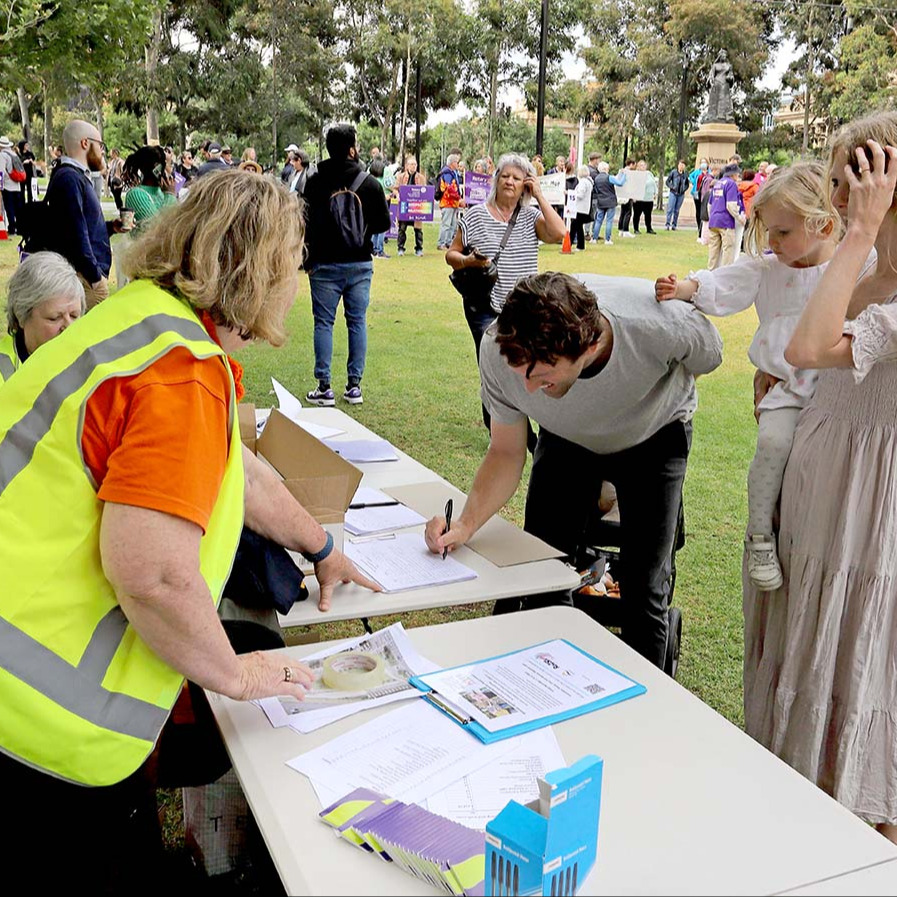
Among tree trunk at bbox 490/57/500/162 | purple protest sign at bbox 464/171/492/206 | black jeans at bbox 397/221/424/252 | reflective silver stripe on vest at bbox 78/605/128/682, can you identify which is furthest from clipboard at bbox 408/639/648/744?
tree trunk at bbox 490/57/500/162

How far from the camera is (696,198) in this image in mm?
18578

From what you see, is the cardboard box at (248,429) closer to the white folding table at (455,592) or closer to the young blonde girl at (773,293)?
the white folding table at (455,592)

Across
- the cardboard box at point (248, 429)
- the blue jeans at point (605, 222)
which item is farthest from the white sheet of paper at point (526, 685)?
the blue jeans at point (605, 222)

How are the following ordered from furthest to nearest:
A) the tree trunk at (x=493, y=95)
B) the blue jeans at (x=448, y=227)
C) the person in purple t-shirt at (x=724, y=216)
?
the tree trunk at (x=493, y=95)
the blue jeans at (x=448, y=227)
the person in purple t-shirt at (x=724, y=216)

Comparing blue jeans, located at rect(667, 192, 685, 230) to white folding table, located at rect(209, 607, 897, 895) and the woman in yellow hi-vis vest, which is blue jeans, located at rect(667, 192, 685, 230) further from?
the woman in yellow hi-vis vest

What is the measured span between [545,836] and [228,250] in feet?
3.14

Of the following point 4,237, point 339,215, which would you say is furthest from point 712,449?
point 4,237

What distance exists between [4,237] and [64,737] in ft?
51.9

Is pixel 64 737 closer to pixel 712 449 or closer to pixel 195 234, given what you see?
pixel 195 234

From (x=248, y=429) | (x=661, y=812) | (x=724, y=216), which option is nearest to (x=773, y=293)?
(x=248, y=429)

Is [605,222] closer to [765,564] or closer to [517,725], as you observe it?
[765,564]

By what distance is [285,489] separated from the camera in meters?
2.02

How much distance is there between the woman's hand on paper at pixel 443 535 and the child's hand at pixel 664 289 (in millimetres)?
783

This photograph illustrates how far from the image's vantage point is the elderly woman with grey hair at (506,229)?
5.39 metres
